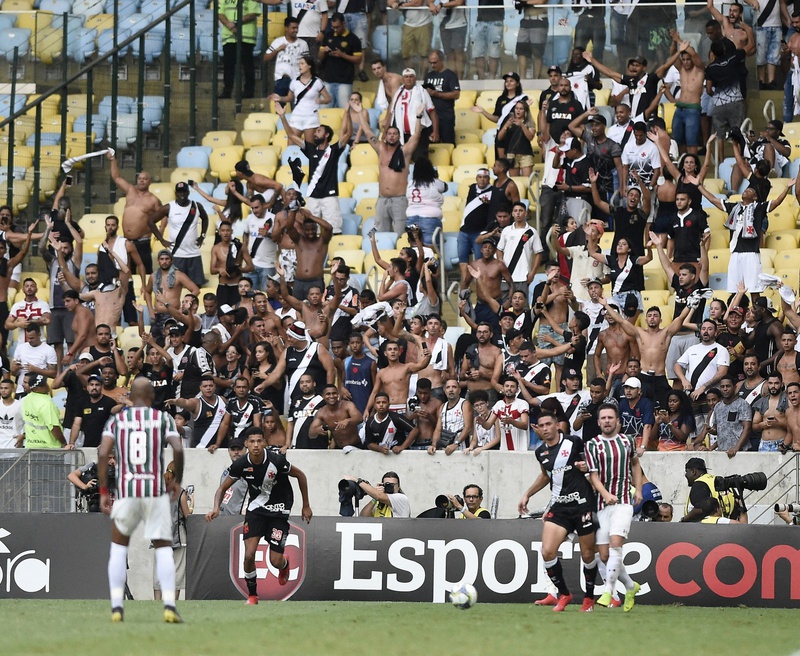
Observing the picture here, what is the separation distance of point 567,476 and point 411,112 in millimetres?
9818

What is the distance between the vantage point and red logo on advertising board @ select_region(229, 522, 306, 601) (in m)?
17.8

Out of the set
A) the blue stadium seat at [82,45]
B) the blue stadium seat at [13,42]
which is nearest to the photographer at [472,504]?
the blue stadium seat at [82,45]

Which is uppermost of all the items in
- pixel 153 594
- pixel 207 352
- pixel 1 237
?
pixel 1 237

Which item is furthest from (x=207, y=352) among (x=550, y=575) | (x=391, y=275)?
(x=550, y=575)

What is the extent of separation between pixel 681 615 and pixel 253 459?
14.5 ft

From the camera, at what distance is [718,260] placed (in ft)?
70.9

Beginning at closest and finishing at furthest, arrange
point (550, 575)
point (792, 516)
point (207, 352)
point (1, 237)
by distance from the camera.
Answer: point (550, 575) → point (792, 516) → point (207, 352) → point (1, 237)

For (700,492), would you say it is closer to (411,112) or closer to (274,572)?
(274,572)

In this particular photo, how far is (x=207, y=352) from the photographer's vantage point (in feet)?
67.8

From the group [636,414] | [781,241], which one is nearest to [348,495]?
[636,414]

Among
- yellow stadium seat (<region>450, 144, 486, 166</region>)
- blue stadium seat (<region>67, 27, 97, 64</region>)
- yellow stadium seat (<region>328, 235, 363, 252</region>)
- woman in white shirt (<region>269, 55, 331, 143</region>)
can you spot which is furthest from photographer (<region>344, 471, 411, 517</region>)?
blue stadium seat (<region>67, 27, 97, 64</region>)

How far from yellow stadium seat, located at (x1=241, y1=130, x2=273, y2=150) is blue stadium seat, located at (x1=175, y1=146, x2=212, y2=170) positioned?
0.62 m

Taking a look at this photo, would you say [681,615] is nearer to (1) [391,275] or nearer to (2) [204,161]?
(1) [391,275]

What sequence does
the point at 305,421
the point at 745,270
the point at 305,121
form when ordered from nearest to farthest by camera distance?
the point at 305,421 → the point at 745,270 → the point at 305,121
